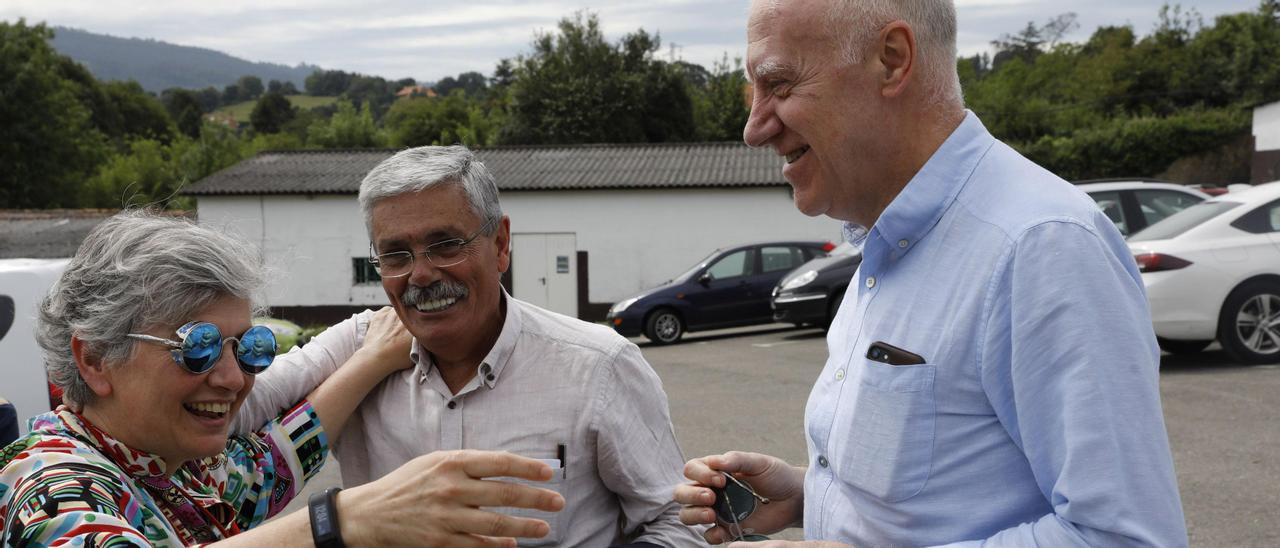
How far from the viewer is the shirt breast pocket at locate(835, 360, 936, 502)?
1706 millimetres

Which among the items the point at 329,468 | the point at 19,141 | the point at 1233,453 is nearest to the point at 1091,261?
the point at 1233,453

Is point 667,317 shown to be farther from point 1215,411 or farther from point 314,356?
point 314,356

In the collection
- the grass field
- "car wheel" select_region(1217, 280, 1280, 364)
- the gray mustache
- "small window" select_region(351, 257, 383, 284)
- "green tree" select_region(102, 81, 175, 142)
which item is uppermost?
the grass field

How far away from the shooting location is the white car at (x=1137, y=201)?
12844mm

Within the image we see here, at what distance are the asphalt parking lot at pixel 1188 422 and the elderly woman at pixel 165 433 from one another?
143 inches

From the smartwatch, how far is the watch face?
0.85 m

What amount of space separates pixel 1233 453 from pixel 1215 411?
1.34 meters

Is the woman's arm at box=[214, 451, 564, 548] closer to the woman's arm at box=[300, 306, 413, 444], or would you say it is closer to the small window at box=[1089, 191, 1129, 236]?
the woman's arm at box=[300, 306, 413, 444]

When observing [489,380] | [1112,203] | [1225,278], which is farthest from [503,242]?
[1112,203]

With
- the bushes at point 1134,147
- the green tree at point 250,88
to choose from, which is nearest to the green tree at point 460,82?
the green tree at point 250,88

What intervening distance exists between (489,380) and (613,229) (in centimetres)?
2519

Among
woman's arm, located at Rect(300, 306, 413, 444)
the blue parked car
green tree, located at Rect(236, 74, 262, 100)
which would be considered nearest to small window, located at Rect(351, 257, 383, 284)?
the blue parked car

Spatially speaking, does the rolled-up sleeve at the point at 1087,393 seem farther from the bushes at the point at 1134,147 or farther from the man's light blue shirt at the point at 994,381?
the bushes at the point at 1134,147

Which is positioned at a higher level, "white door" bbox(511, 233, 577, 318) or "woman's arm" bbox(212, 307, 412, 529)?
"woman's arm" bbox(212, 307, 412, 529)
